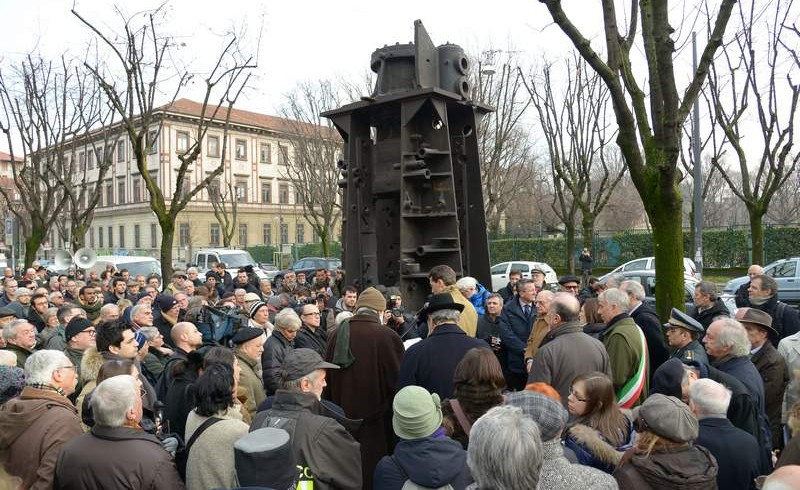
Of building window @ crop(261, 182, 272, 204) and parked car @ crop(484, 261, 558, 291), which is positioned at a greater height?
building window @ crop(261, 182, 272, 204)

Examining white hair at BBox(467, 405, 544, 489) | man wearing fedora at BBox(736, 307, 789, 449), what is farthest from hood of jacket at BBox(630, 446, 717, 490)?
man wearing fedora at BBox(736, 307, 789, 449)

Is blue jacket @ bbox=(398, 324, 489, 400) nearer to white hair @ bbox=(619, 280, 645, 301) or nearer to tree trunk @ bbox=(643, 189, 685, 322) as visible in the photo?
white hair @ bbox=(619, 280, 645, 301)

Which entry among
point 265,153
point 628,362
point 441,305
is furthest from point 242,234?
point 628,362

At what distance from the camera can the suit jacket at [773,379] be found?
5.48m

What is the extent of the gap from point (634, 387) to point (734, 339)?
83 centimetres

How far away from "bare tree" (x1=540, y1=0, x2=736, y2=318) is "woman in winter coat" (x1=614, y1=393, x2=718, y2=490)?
471cm

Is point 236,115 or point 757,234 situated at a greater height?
point 236,115

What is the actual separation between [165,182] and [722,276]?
147ft

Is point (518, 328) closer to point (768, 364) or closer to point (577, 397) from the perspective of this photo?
point (768, 364)

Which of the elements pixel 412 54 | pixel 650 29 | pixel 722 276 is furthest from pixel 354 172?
pixel 722 276

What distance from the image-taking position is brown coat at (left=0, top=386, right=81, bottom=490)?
3.46 m

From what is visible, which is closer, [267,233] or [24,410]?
[24,410]

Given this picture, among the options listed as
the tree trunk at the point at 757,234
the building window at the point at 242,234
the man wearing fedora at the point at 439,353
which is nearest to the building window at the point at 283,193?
the building window at the point at 242,234

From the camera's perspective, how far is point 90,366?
15.7 feet
